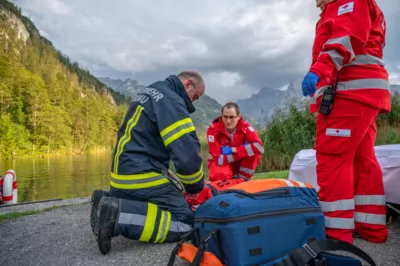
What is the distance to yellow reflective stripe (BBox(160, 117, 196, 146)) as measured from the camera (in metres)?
2.50

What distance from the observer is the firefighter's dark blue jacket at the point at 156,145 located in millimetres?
2500

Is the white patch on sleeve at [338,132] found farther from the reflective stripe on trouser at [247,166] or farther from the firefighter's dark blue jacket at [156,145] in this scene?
the reflective stripe on trouser at [247,166]

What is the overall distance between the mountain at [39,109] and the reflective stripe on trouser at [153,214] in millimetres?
48168

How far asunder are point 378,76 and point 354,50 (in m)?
0.30

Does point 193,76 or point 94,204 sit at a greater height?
point 193,76

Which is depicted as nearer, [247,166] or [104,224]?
[104,224]

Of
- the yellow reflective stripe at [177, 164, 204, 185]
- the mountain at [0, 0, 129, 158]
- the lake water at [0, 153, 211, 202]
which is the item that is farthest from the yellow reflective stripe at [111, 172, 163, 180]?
the mountain at [0, 0, 129, 158]

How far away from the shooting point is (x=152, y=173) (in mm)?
2602

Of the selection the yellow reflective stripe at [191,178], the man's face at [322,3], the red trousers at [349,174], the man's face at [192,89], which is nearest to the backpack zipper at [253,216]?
the red trousers at [349,174]

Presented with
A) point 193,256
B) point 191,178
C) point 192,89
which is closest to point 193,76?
point 192,89

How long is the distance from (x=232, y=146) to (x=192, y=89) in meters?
1.89

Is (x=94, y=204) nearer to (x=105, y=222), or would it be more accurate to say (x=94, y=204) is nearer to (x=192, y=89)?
(x=105, y=222)

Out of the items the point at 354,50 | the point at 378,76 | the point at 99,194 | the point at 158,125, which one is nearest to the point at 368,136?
the point at 378,76

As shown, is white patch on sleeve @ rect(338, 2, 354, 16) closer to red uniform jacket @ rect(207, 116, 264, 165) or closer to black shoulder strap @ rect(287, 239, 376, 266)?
black shoulder strap @ rect(287, 239, 376, 266)
